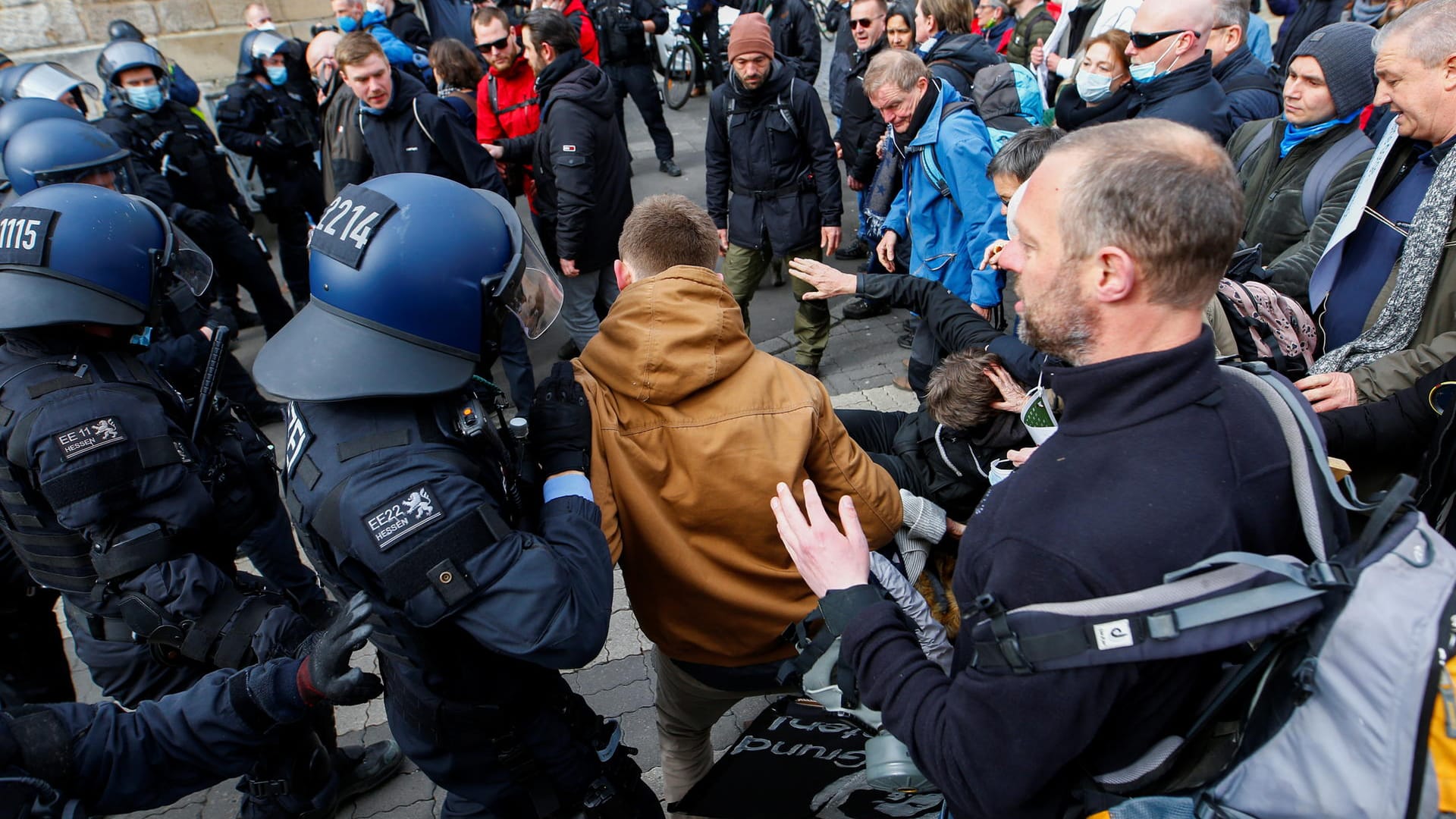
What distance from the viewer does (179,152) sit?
17.4 feet

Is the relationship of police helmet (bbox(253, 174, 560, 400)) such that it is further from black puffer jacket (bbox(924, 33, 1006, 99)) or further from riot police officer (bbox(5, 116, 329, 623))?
black puffer jacket (bbox(924, 33, 1006, 99))

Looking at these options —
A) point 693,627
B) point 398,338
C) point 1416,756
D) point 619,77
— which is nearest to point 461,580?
point 398,338

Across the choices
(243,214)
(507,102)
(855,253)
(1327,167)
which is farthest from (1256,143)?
(243,214)

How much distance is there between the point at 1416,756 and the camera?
Result: 98 cm

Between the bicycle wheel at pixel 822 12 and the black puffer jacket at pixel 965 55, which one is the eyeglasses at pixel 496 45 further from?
the bicycle wheel at pixel 822 12

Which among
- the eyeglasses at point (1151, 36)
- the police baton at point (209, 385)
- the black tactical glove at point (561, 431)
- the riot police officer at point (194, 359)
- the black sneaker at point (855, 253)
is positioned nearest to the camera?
the black tactical glove at point (561, 431)

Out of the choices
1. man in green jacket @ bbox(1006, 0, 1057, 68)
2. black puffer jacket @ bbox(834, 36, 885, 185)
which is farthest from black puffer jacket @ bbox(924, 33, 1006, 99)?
man in green jacket @ bbox(1006, 0, 1057, 68)

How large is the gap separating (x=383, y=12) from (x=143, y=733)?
799 cm

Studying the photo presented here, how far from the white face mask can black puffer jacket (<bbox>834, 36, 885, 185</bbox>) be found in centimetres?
146

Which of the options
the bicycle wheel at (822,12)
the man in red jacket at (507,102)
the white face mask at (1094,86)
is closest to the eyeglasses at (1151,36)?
the white face mask at (1094,86)

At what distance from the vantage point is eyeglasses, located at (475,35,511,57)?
18.3 ft

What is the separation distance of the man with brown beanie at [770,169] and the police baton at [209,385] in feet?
9.39

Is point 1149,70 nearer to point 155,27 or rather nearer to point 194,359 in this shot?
point 194,359

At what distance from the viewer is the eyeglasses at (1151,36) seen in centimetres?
373
